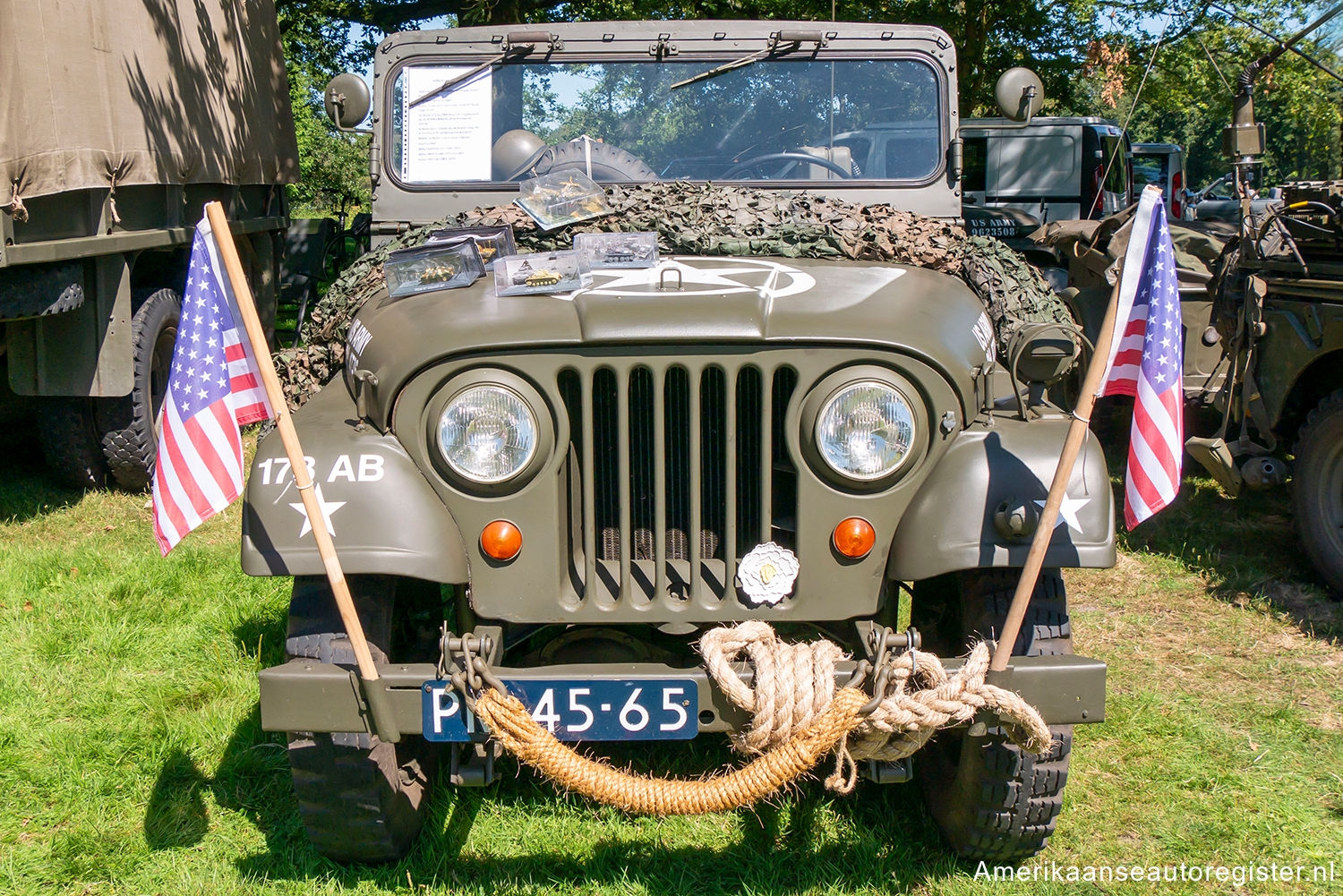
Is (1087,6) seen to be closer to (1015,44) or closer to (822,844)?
(1015,44)

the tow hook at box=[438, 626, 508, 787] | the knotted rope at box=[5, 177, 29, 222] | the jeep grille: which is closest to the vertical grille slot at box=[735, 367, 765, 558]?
the jeep grille

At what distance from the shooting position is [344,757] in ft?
8.59

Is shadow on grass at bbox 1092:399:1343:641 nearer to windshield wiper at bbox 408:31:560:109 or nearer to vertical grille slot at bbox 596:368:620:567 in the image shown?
vertical grille slot at bbox 596:368:620:567

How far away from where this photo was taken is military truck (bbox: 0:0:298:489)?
493 centimetres

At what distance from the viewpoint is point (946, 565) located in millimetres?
2441

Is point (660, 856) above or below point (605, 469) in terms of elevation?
below

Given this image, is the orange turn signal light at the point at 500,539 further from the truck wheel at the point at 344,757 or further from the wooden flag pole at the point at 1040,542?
the wooden flag pole at the point at 1040,542

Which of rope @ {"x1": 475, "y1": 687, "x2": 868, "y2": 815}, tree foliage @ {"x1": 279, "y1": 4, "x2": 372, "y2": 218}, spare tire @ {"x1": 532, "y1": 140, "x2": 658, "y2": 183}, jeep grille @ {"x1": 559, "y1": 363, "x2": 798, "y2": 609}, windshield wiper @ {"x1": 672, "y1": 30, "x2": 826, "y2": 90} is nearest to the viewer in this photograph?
rope @ {"x1": 475, "y1": 687, "x2": 868, "y2": 815}

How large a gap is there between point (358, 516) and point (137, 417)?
13.7 ft

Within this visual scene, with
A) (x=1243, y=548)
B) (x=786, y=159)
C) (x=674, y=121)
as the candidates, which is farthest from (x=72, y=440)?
(x=1243, y=548)

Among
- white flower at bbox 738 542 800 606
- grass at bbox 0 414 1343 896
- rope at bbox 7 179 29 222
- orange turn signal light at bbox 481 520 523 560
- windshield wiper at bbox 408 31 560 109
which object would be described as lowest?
grass at bbox 0 414 1343 896

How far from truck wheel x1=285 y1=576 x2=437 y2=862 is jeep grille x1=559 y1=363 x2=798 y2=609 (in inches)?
18.1

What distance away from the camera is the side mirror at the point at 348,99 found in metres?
4.18

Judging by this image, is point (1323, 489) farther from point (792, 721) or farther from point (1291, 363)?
point (792, 721)
